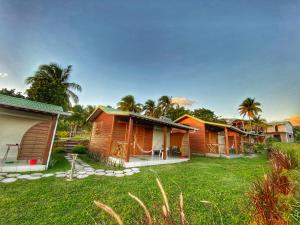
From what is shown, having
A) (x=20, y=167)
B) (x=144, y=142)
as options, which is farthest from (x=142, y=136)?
(x=20, y=167)

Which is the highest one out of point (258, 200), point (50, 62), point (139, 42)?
point (50, 62)

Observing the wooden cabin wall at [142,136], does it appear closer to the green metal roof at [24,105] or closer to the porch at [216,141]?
the green metal roof at [24,105]

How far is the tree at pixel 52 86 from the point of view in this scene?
1728 centimetres

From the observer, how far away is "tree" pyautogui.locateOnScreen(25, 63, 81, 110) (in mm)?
17281

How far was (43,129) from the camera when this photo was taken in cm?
771

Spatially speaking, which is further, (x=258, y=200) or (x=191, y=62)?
(x=191, y=62)

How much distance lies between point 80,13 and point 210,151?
16.2 meters

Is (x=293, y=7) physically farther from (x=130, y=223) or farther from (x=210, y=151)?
(x=210, y=151)

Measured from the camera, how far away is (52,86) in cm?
1800

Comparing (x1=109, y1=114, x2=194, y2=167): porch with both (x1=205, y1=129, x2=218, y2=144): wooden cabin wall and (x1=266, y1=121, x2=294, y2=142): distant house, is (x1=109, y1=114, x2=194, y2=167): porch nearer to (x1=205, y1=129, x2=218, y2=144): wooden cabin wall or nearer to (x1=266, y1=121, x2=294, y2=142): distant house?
(x1=205, y1=129, x2=218, y2=144): wooden cabin wall

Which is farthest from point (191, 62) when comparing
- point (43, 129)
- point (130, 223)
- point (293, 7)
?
point (130, 223)

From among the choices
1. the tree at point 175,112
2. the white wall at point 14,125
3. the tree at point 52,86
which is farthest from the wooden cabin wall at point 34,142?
the tree at point 175,112

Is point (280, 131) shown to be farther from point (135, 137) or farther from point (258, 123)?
point (135, 137)

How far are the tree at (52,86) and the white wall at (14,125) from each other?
35.6 ft
